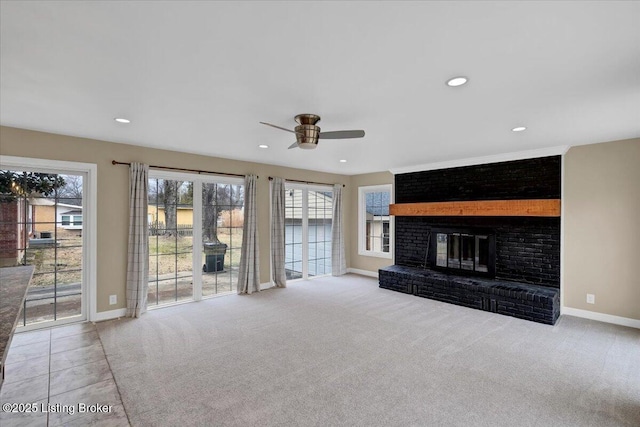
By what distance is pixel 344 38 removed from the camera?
1.73m

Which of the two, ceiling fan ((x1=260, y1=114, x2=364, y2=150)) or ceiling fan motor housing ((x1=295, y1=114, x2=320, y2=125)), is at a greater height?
ceiling fan motor housing ((x1=295, y1=114, x2=320, y2=125))

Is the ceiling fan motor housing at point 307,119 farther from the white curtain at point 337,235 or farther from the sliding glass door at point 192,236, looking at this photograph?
the white curtain at point 337,235

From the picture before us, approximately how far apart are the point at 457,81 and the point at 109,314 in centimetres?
487

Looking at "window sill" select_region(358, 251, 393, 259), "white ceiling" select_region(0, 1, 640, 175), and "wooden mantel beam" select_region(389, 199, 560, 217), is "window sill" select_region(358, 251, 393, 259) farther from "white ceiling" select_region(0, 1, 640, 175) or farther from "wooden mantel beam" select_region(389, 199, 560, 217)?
"white ceiling" select_region(0, 1, 640, 175)

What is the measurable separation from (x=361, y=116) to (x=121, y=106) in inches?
88.4

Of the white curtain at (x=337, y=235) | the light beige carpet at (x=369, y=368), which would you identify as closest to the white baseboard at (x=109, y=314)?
the light beige carpet at (x=369, y=368)

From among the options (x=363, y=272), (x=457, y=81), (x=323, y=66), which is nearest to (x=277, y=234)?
(x=363, y=272)

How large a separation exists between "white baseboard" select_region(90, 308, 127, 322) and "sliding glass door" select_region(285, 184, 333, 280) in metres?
2.97

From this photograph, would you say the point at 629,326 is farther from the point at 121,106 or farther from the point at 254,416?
the point at 121,106

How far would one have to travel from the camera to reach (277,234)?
5.87m

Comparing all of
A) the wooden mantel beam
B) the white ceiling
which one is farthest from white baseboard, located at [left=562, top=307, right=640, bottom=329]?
the white ceiling

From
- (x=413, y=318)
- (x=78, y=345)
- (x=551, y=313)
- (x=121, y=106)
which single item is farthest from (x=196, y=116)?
(x=551, y=313)

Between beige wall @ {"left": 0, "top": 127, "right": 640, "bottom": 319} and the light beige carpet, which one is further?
beige wall @ {"left": 0, "top": 127, "right": 640, "bottom": 319}

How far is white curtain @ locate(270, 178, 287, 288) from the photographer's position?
585cm
